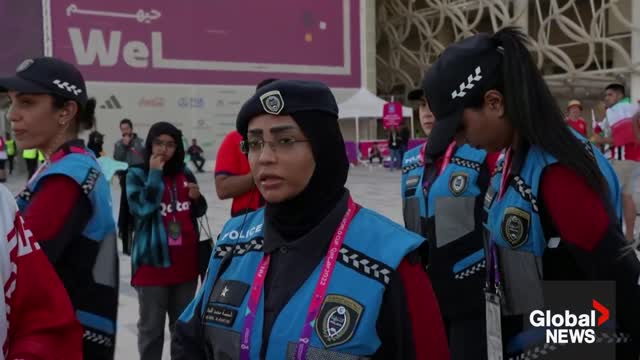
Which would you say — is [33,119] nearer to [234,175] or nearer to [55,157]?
[55,157]

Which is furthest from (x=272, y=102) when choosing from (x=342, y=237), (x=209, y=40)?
(x=209, y=40)

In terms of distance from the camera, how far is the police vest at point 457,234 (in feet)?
9.71

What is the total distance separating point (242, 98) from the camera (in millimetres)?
28719

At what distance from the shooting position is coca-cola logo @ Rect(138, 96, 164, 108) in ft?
86.0

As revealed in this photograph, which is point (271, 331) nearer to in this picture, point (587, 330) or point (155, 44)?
point (587, 330)

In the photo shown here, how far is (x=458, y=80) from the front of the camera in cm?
217

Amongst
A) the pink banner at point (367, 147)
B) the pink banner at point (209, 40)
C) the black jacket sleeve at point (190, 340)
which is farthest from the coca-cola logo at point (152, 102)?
the black jacket sleeve at point (190, 340)

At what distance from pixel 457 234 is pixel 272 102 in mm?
1672

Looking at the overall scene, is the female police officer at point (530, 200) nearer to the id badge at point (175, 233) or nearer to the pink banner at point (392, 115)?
the id badge at point (175, 233)

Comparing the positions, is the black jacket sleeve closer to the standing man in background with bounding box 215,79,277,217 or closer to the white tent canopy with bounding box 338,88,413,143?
the standing man in background with bounding box 215,79,277,217

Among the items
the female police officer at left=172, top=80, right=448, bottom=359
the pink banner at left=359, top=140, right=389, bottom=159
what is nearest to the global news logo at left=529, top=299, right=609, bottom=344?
the female police officer at left=172, top=80, right=448, bottom=359

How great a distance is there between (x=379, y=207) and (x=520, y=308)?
10.3 meters

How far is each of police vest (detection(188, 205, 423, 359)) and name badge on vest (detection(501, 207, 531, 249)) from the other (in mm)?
514

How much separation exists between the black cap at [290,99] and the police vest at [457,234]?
1.53 metres
